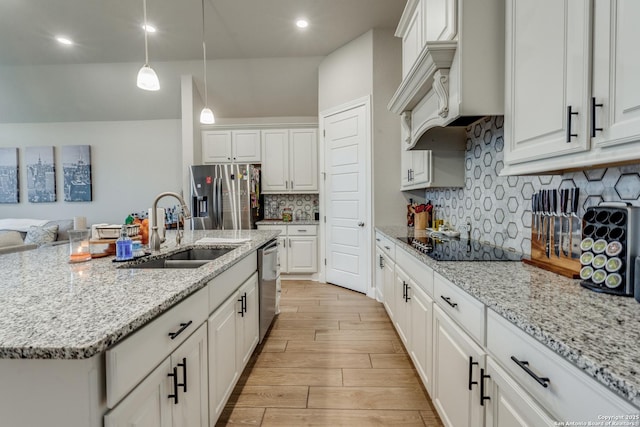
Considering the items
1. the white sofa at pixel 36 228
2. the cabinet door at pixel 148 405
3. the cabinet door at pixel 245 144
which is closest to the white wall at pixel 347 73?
the cabinet door at pixel 245 144

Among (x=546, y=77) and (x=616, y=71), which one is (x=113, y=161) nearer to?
(x=546, y=77)

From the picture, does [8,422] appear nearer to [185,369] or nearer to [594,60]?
[185,369]

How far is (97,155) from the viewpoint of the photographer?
554 centimetres

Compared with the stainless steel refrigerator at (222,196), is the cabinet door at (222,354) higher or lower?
lower

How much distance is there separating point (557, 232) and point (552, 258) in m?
0.12

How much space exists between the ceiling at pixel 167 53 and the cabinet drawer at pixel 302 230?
2.07 m

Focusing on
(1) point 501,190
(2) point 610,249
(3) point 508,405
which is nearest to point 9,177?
(1) point 501,190

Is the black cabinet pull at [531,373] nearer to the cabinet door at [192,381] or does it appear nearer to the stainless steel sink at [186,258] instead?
the cabinet door at [192,381]

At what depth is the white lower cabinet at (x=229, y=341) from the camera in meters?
1.47

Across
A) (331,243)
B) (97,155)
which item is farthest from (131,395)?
(97,155)

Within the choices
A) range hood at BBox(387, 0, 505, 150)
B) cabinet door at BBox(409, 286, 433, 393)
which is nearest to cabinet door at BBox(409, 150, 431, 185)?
range hood at BBox(387, 0, 505, 150)

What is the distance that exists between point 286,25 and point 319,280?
11.1 ft

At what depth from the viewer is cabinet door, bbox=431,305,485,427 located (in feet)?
3.68

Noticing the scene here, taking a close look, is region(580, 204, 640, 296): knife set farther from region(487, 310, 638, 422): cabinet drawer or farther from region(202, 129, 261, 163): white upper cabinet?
region(202, 129, 261, 163): white upper cabinet
